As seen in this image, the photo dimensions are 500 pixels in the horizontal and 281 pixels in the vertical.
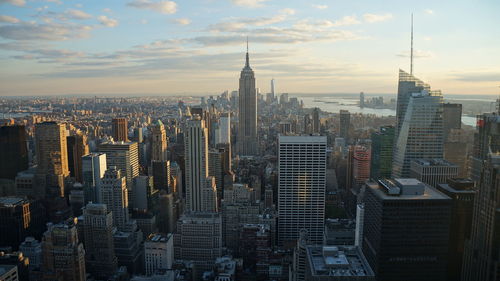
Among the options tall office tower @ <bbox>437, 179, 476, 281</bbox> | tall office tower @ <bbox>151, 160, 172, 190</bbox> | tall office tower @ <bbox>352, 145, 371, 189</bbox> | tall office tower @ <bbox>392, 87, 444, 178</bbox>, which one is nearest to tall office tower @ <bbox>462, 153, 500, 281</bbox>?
tall office tower @ <bbox>437, 179, 476, 281</bbox>

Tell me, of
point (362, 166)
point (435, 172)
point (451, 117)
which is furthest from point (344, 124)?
point (435, 172)

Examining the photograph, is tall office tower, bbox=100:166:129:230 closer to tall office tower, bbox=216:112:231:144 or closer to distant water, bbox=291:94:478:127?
distant water, bbox=291:94:478:127

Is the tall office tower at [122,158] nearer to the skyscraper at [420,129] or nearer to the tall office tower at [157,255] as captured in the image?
the tall office tower at [157,255]

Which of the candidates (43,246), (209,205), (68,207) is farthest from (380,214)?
(68,207)

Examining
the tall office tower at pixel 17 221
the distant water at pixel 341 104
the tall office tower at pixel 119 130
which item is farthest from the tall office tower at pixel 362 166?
the tall office tower at pixel 119 130

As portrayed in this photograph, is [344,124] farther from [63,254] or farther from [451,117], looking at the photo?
[63,254]

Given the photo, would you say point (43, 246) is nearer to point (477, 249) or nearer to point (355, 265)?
point (355, 265)
